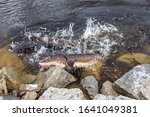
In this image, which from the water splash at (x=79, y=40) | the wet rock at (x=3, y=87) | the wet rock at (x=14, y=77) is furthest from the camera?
the water splash at (x=79, y=40)

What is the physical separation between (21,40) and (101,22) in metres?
2.27

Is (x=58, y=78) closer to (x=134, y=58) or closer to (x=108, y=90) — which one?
(x=108, y=90)

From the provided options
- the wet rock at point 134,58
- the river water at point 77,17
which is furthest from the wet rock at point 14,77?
the wet rock at point 134,58

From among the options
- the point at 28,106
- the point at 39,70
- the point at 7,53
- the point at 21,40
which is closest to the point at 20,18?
the point at 21,40

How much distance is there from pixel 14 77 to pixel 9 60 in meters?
1.04

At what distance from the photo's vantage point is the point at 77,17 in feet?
30.9

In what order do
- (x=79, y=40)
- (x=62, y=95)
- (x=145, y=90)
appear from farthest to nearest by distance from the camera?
(x=79, y=40)
(x=145, y=90)
(x=62, y=95)

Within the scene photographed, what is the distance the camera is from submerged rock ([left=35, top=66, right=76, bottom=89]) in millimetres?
6434

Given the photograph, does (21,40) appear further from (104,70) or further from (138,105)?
(138,105)

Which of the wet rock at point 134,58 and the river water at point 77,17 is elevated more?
the river water at point 77,17

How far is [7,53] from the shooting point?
312 inches

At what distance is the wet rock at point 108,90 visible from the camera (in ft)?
20.1

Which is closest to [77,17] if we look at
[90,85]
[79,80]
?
[79,80]

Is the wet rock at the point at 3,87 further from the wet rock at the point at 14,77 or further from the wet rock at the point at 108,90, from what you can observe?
the wet rock at the point at 108,90
